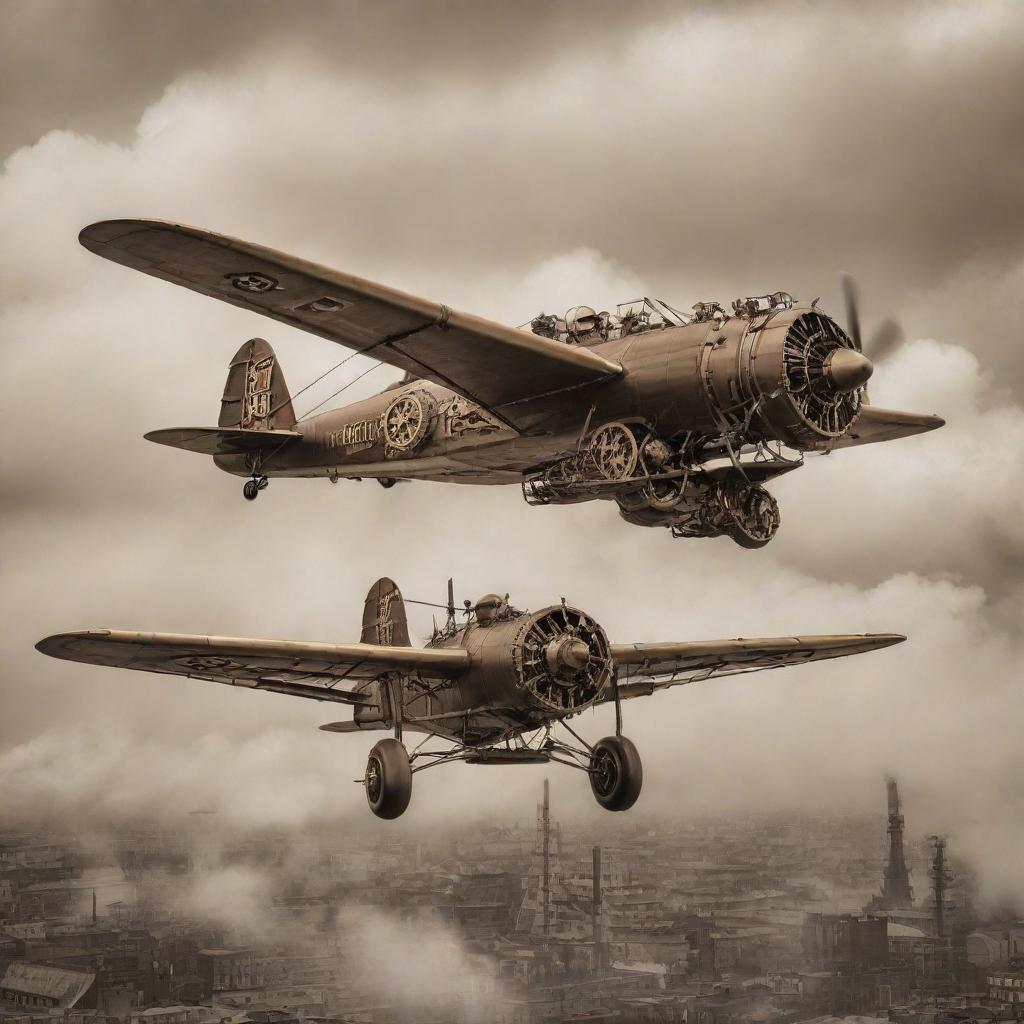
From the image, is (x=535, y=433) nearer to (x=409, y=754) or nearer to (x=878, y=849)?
(x=409, y=754)

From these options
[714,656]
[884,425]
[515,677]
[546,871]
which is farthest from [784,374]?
[546,871]

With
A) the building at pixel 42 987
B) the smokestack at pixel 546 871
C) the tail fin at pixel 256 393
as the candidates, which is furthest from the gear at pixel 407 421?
the building at pixel 42 987

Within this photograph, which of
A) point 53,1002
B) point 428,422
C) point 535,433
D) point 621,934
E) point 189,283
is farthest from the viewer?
point 621,934

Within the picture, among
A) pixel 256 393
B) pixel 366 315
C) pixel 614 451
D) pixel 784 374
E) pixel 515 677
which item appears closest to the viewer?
pixel 784 374

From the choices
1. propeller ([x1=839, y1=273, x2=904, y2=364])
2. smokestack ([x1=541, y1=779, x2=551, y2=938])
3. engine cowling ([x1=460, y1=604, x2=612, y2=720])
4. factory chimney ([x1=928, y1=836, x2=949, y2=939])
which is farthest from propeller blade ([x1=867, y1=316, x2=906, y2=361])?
factory chimney ([x1=928, y1=836, x2=949, y2=939])

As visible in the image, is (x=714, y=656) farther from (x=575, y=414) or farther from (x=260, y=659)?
(x=260, y=659)

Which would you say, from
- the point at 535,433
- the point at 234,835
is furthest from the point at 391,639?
the point at 234,835
